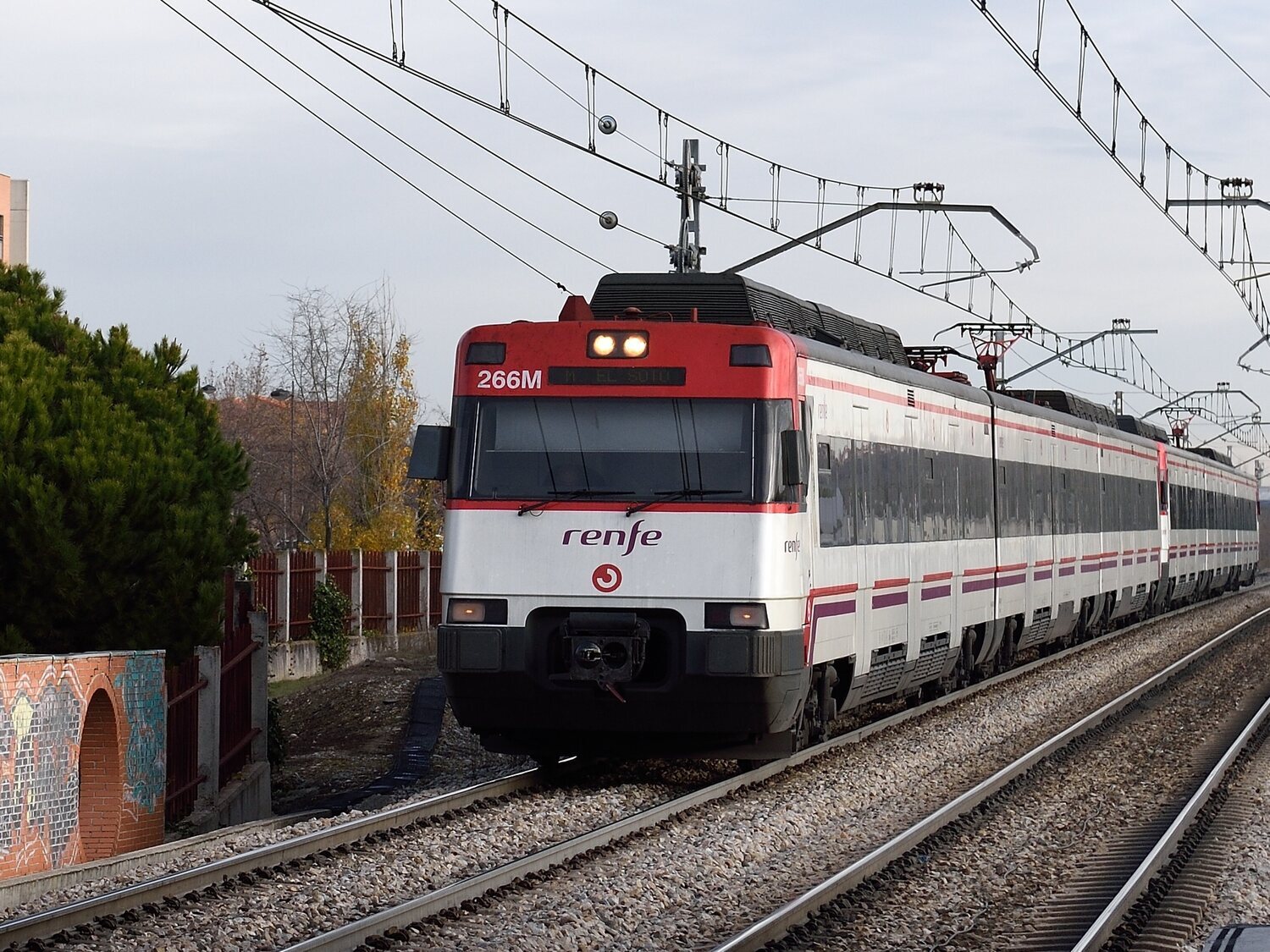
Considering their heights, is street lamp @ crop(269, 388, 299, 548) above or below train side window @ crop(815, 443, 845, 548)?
above

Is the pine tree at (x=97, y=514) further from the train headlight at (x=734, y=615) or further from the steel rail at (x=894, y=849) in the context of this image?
the steel rail at (x=894, y=849)

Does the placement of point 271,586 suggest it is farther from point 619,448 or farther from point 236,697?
point 619,448

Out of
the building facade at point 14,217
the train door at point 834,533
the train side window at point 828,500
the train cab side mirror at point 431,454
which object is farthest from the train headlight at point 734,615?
the building facade at point 14,217

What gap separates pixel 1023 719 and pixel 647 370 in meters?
7.51

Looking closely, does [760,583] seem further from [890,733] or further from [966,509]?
[966,509]

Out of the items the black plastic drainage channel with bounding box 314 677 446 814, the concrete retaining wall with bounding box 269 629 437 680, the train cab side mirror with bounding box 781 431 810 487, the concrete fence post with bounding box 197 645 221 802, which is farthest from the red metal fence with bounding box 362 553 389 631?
the train cab side mirror with bounding box 781 431 810 487

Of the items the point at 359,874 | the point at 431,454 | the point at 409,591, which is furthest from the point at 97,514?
the point at 409,591

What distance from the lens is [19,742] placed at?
34.5ft

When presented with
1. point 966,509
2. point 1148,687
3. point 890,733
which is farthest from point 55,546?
point 1148,687

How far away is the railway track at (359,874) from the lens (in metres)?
8.30

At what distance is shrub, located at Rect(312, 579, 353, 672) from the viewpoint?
101 ft

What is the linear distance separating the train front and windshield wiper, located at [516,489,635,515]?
1 cm

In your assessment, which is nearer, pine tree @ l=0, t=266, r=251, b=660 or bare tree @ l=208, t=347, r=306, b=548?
pine tree @ l=0, t=266, r=251, b=660

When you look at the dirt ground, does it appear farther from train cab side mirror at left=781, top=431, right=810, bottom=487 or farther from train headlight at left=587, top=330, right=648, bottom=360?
train cab side mirror at left=781, top=431, right=810, bottom=487
